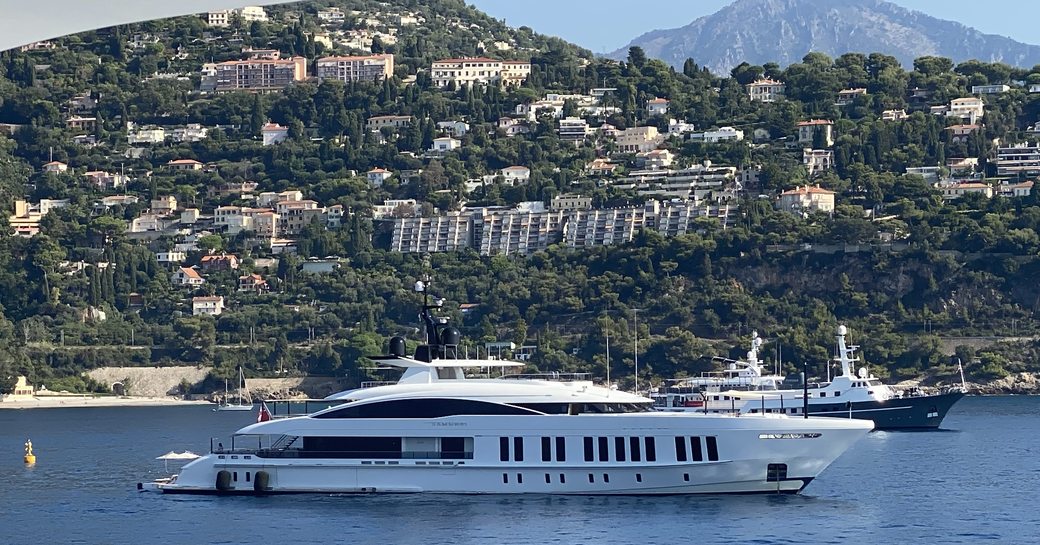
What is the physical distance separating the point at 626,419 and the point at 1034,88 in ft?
489

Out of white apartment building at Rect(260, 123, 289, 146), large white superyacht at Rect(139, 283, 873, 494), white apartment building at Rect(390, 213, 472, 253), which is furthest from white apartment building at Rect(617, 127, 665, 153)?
large white superyacht at Rect(139, 283, 873, 494)

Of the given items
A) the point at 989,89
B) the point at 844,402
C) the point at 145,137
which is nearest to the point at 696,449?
the point at 844,402

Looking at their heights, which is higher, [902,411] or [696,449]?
[696,449]

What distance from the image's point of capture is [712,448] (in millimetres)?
47375

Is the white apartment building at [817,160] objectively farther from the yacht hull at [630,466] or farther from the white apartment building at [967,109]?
the yacht hull at [630,466]

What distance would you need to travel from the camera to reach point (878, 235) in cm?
14538

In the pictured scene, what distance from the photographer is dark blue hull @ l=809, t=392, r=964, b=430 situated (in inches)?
3204

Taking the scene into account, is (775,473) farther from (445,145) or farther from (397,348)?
(445,145)

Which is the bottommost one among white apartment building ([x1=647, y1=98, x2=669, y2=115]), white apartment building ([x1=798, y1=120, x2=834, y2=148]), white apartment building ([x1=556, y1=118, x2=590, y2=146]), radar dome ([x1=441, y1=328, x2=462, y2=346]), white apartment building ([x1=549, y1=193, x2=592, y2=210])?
radar dome ([x1=441, y1=328, x2=462, y2=346])

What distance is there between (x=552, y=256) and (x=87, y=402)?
37758 mm

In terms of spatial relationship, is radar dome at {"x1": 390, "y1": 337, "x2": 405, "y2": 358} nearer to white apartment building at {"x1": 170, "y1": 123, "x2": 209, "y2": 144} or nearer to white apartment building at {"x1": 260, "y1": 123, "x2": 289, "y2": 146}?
white apartment building at {"x1": 260, "y1": 123, "x2": 289, "y2": 146}

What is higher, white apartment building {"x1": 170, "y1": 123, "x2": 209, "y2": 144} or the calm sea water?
white apartment building {"x1": 170, "y1": 123, "x2": 209, "y2": 144}

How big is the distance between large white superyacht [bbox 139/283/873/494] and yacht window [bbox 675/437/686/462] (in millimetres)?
22

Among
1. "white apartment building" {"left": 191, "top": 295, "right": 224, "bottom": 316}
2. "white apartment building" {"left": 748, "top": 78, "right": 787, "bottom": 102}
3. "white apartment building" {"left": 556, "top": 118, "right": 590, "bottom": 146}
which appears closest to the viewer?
"white apartment building" {"left": 191, "top": 295, "right": 224, "bottom": 316}
